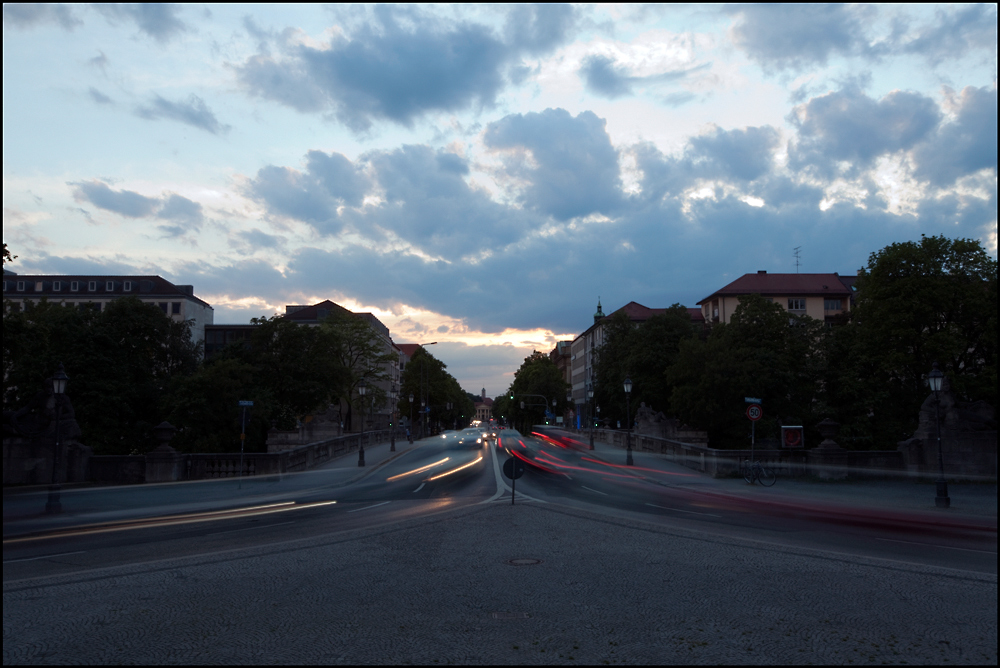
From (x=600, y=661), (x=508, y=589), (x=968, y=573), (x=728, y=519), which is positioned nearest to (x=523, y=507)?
(x=728, y=519)

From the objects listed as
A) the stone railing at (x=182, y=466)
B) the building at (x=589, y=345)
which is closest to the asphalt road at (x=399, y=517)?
the stone railing at (x=182, y=466)

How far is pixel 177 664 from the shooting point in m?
6.31

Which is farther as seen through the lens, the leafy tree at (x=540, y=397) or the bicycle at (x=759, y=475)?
the leafy tree at (x=540, y=397)

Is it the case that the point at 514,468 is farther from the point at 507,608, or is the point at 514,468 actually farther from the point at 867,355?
the point at 867,355

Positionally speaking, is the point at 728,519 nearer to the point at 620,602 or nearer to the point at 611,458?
the point at 620,602

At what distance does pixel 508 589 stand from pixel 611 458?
35.0 meters

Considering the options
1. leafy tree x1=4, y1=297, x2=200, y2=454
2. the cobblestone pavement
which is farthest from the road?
leafy tree x1=4, y1=297, x2=200, y2=454

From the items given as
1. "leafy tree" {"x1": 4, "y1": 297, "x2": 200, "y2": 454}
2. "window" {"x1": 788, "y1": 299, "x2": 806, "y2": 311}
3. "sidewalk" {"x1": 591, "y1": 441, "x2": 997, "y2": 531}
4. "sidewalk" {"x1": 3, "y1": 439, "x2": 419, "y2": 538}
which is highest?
"window" {"x1": 788, "y1": 299, "x2": 806, "y2": 311}

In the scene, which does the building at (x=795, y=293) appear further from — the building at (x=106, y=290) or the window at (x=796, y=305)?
the building at (x=106, y=290)

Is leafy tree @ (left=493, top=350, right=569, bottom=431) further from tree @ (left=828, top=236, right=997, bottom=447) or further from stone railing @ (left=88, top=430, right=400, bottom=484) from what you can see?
stone railing @ (left=88, top=430, right=400, bottom=484)

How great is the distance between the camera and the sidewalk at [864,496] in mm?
17953

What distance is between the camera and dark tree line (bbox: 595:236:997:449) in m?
36.6

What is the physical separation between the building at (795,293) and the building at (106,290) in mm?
82139

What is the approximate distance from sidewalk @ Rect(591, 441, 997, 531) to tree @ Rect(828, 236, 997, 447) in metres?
11.1
